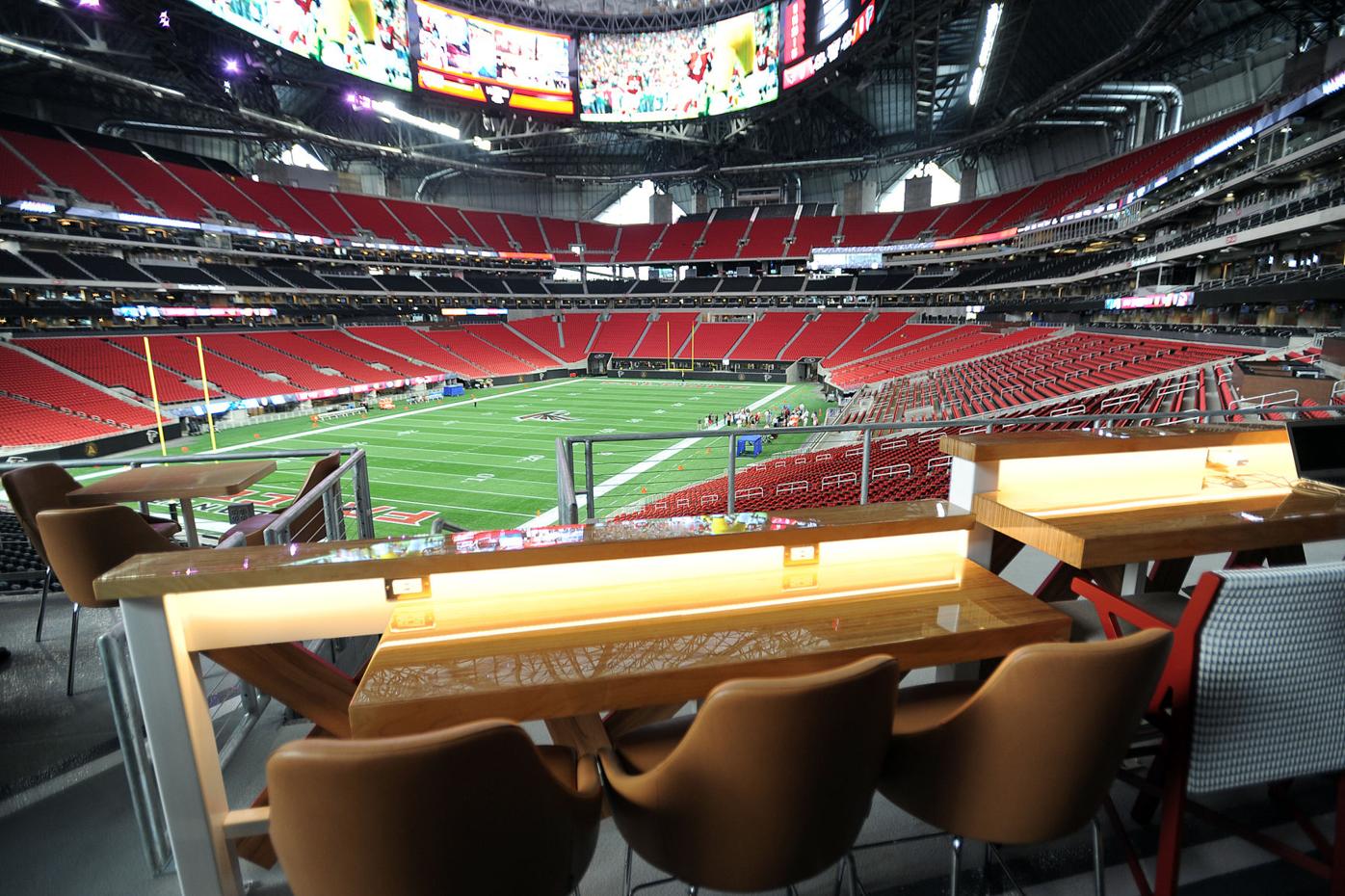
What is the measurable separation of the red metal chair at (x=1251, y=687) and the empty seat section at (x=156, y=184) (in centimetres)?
4092

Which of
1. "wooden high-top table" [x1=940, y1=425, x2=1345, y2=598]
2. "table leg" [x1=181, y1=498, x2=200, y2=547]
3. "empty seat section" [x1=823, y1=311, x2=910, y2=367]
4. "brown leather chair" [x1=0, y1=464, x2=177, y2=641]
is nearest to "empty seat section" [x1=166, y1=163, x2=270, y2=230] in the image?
"empty seat section" [x1=823, y1=311, x2=910, y2=367]

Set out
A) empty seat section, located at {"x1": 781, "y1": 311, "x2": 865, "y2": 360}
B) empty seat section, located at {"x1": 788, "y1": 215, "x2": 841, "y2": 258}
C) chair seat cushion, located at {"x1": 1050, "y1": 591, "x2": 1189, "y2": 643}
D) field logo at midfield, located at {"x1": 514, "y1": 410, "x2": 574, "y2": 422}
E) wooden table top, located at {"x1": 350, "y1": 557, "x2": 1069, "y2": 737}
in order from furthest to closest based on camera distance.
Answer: empty seat section, located at {"x1": 788, "y1": 215, "x2": 841, "y2": 258} < empty seat section, located at {"x1": 781, "y1": 311, "x2": 865, "y2": 360} < field logo at midfield, located at {"x1": 514, "y1": 410, "x2": 574, "y2": 422} < chair seat cushion, located at {"x1": 1050, "y1": 591, "x2": 1189, "y2": 643} < wooden table top, located at {"x1": 350, "y1": 557, "x2": 1069, "y2": 737}

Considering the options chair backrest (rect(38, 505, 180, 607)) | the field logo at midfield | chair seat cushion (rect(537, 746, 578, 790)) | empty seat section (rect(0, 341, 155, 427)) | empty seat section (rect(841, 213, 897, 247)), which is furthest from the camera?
empty seat section (rect(841, 213, 897, 247))

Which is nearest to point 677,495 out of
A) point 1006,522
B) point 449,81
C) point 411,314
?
point 1006,522

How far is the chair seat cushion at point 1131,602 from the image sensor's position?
77.9 inches

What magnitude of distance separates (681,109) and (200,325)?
27.7 m

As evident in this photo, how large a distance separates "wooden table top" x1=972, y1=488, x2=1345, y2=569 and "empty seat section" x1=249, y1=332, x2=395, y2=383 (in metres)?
31.7

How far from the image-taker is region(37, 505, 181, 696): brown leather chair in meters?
2.48

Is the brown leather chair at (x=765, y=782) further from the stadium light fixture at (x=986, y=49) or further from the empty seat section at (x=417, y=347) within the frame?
the empty seat section at (x=417, y=347)

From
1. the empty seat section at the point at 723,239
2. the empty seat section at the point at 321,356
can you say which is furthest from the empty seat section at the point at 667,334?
the empty seat section at the point at 321,356

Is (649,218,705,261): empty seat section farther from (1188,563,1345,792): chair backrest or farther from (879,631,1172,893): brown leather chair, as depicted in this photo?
(879,631,1172,893): brown leather chair

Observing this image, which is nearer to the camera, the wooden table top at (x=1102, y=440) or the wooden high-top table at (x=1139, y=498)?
the wooden high-top table at (x=1139, y=498)

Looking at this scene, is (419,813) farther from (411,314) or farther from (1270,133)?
(411,314)

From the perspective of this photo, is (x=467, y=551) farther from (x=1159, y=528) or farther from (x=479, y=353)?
(x=479, y=353)
